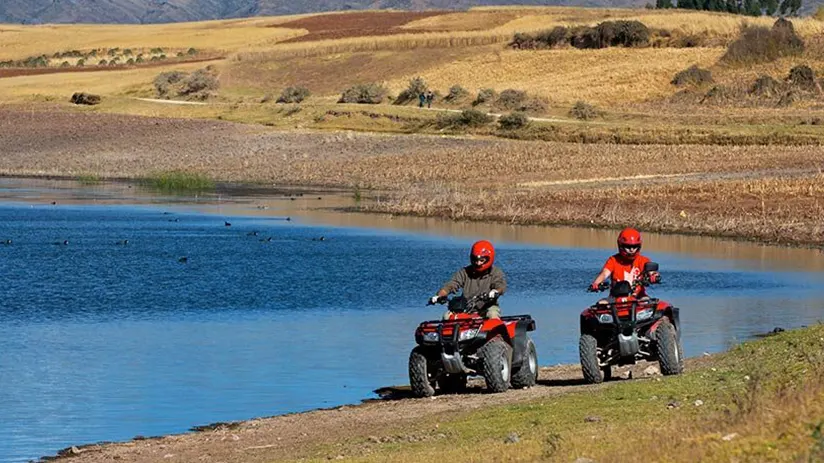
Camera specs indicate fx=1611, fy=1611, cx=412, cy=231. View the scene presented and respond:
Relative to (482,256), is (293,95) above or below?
above

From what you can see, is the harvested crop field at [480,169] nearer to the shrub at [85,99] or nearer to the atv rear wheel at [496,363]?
the shrub at [85,99]

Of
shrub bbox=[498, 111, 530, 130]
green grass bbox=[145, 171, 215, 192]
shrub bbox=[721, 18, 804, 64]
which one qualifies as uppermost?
shrub bbox=[721, 18, 804, 64]

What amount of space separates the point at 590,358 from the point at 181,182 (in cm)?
4792

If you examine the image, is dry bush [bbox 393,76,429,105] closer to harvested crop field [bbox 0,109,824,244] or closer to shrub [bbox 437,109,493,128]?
shrub [bbox 437,109,493,128]

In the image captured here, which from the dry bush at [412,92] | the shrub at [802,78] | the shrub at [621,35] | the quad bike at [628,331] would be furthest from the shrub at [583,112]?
the quad bike at [628,331]

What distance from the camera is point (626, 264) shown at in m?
18.3

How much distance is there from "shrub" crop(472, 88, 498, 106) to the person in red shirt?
66695mm

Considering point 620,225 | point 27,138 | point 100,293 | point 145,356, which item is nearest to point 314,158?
point 27,138

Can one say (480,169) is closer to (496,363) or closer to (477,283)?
(477,283)

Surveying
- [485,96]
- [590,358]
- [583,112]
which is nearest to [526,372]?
[590,358]

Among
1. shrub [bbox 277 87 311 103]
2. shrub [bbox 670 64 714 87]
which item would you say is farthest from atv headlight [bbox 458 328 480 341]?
shrub [bbox 670 64 714 87]

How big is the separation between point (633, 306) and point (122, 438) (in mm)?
5732

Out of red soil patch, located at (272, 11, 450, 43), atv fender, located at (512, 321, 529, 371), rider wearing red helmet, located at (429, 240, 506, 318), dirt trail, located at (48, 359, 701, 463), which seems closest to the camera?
dirt trail, located at (48, 359, 701, 463)

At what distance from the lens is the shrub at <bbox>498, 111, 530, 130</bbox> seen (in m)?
73.9
